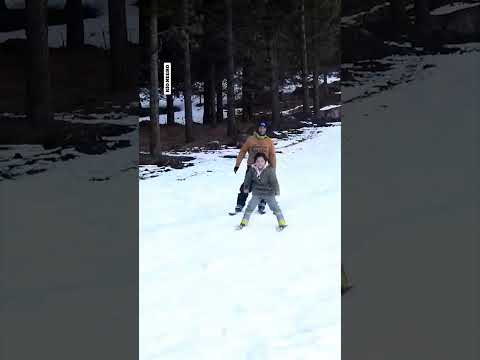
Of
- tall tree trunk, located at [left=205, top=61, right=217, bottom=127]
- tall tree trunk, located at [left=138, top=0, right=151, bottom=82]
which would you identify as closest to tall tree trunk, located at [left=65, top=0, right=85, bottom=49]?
tall tree trunk, located at [left=138, top=0, right=151, bottom=82]

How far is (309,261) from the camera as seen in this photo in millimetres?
5250

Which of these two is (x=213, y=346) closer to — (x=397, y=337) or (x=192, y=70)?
(x=397, y=337)

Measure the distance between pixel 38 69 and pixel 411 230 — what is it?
913cm

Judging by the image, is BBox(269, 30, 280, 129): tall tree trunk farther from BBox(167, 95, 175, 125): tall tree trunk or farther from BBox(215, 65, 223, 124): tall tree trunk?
BBox(167, 95, 175, 125): tall tree trunk

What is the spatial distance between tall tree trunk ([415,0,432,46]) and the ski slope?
45.0ft

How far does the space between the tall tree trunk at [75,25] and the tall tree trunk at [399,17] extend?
1320 centimetres

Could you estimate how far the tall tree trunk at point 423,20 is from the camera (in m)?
19.3

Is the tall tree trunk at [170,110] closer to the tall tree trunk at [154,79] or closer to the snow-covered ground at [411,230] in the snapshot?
the tall tree trunk at [154,79]

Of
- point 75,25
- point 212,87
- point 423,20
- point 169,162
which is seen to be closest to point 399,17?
point 423,20

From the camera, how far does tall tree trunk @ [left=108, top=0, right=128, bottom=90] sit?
508 inches

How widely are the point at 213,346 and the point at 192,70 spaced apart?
1688cm

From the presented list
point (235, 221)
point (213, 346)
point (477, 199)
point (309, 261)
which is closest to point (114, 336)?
point (213, 346)

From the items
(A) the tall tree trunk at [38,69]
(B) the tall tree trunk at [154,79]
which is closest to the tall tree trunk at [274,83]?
(B) the tall tree trunk at [154,79]

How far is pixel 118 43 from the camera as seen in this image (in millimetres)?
13016
